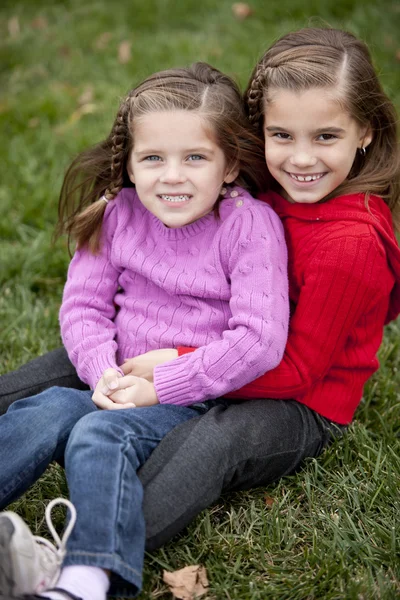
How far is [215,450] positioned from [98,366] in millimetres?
528

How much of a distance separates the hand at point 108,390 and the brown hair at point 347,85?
0.89 m

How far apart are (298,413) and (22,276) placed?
1.72 m

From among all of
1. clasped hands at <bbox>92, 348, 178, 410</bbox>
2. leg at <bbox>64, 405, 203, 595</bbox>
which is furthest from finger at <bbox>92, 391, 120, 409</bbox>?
leg at <bbox>64, 405, 203, 595</bbox>

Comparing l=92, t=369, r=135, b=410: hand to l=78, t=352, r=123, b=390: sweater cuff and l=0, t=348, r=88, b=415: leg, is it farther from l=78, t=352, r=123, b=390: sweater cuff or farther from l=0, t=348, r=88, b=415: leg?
l=0, t=348, r=88, b=415: leg

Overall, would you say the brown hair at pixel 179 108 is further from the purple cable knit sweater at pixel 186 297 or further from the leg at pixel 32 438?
the leg at pixel 32 438

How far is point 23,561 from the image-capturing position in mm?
1870

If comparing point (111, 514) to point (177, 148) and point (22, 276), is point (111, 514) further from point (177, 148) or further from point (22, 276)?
point (22, 276)

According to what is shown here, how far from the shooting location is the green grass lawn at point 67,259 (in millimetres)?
2148

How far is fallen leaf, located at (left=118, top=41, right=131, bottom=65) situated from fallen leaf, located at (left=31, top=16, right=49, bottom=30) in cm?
100

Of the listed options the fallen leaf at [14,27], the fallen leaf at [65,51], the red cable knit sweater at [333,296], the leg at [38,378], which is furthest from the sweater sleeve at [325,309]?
the fallen leaf at [14,27]

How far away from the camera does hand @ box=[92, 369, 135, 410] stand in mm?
2361

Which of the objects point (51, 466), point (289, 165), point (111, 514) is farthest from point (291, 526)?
point (289, 165)

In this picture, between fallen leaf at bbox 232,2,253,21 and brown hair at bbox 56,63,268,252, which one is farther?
fallen leaf at bbox 232,2,253,21

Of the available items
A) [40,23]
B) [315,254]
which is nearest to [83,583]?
[315,254]
